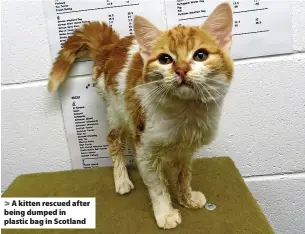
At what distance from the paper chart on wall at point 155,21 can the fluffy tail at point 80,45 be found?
1.6 inches

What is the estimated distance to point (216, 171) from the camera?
1154 millimetres

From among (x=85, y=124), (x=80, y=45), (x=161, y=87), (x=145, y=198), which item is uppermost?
(x=80, y=45)

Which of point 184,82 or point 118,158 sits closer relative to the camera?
point 184,82

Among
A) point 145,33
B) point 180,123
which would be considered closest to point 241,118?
point 180,123

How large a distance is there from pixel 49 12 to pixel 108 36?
25 centimetres

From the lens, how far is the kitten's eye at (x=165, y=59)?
2.41 feet

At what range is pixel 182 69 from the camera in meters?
0.67

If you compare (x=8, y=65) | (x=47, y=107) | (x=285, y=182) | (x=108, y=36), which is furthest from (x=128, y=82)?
(x=285, y=182)

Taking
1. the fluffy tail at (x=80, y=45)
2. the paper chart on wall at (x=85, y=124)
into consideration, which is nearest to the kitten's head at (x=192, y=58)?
the fluffy tail at (x=80, y=45)

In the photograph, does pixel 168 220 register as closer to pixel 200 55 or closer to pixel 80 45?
pixel 200 55

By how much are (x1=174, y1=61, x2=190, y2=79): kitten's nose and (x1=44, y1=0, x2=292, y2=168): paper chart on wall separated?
47 cm

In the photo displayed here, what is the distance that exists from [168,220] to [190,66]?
1.54 ft

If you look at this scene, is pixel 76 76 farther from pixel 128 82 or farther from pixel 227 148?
pixel 227 148

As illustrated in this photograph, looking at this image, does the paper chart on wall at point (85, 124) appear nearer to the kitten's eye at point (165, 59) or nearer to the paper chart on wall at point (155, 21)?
the paper chart on wall at point (155, 21)
